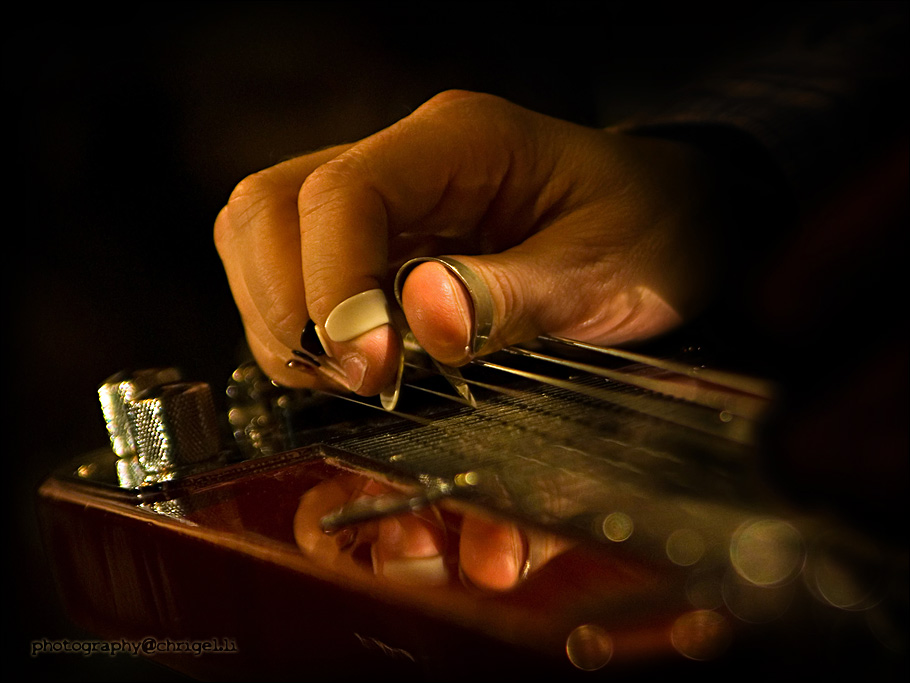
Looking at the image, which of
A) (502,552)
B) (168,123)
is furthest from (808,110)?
(168,123)

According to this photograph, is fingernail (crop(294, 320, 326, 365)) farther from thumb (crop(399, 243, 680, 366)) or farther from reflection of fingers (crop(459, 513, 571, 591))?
reflection of fingers (crop(459, 513, 571, 591))

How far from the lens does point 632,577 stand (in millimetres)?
330

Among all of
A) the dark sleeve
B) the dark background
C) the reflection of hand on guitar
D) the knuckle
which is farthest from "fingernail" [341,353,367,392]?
the dark background

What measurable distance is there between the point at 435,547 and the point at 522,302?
13.5 inches

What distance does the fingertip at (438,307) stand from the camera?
0.62 meters

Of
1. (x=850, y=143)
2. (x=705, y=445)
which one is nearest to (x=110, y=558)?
(x=705, y=445)

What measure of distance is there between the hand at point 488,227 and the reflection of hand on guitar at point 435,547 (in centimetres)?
22

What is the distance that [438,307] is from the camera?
620 millimetres

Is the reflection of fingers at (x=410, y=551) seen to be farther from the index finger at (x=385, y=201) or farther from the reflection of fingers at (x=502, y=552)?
the index finger at (x=385, y=201)

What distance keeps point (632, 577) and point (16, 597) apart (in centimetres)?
151

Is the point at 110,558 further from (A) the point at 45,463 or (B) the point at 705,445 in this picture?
(A) the point at 45,463

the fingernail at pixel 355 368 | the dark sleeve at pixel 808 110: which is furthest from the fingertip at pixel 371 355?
→ the dark sleeve at pixel 808 110

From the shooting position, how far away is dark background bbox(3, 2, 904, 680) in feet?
4.64

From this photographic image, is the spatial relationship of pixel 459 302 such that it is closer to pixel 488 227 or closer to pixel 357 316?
pixel 357 316
